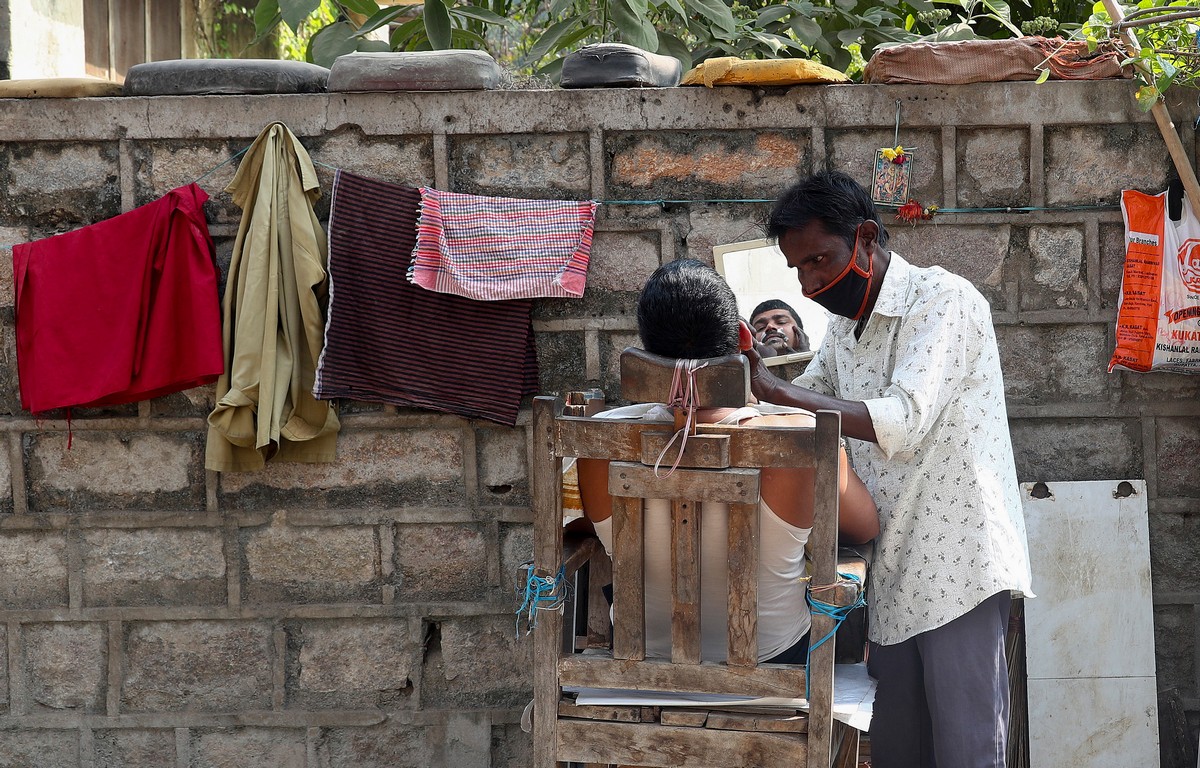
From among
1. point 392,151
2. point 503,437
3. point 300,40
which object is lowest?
point 503,437

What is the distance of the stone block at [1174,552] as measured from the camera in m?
3.31

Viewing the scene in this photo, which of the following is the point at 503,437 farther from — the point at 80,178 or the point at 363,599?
the point at 80,178

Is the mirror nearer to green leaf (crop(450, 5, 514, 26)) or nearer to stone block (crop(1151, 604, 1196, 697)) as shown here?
stone block (crop(1151, 604, 1196, 697))

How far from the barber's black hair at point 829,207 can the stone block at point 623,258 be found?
0.85 m

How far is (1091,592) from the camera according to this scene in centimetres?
321

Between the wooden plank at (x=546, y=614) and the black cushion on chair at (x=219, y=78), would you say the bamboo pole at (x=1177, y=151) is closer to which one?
the wooden plank at (x=546, y=614)

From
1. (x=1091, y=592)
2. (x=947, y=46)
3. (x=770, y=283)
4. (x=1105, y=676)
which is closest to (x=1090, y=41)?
(x=947, y=46)

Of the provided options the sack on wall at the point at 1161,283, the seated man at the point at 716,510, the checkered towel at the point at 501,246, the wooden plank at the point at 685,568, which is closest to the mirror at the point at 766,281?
the checkered towel at the point at 501,246

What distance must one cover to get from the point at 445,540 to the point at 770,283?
4.18 ft

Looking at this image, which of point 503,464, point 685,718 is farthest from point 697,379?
point 503,464

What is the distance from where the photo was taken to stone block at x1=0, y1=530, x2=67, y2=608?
3.34 meters

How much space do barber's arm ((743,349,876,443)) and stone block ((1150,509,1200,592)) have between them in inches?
60.6

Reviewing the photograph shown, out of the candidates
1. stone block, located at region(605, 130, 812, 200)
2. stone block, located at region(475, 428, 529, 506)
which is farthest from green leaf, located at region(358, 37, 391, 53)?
stone block, located at region(475, 428, 529, 506)

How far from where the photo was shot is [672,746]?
211 cm
